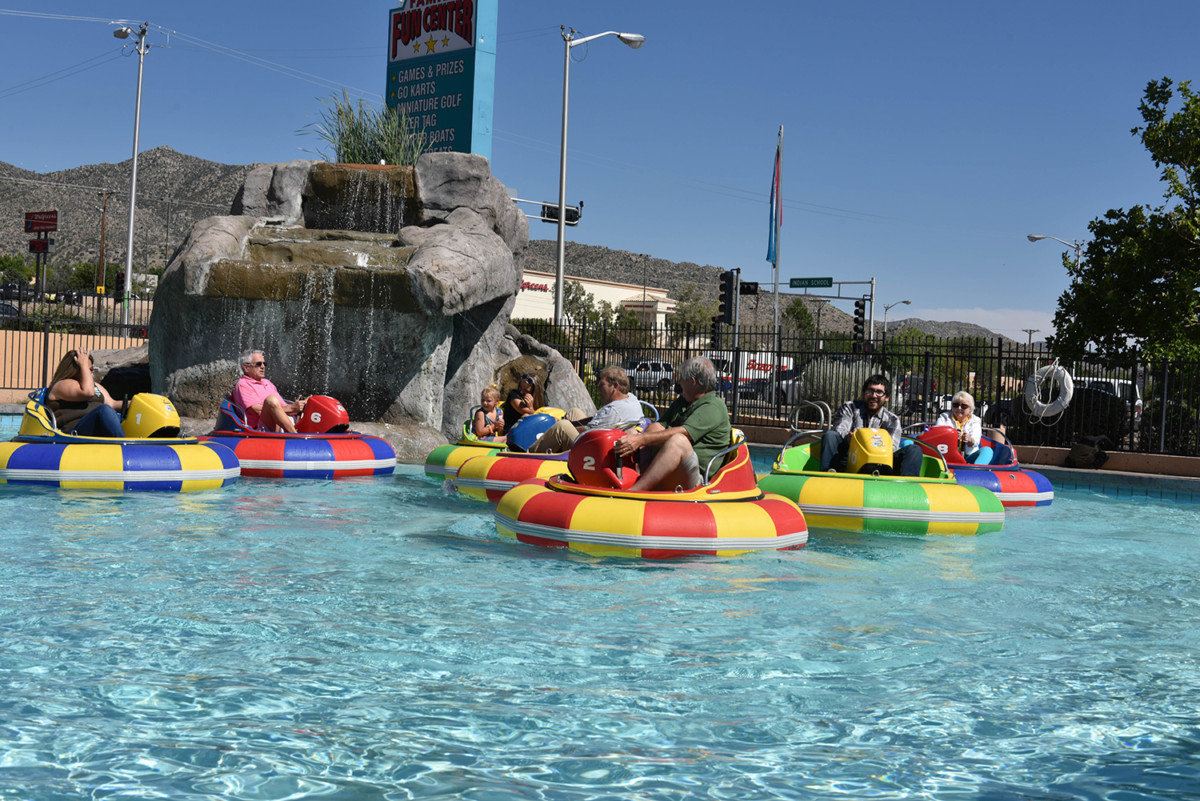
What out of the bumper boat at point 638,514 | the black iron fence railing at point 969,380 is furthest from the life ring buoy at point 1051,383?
the bumper boat at point 638,514

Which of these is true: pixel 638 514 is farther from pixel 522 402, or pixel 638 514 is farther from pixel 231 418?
pixel 231 418

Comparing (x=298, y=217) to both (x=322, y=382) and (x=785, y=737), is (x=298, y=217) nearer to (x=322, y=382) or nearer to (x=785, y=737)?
(x=322, y=382)

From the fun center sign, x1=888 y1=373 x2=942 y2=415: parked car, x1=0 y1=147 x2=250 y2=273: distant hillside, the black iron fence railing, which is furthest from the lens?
x1=0 y1=147 x2=250 y2=273: distant hillside

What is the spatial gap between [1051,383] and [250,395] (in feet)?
45.5

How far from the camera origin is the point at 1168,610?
6699 mm

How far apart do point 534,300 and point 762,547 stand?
72.6m

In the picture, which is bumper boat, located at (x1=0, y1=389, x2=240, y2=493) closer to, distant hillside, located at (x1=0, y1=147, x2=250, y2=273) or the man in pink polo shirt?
the man in pink polo shirt

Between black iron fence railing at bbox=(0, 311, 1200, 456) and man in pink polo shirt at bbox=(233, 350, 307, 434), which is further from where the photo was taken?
black iron fence railing at bbox=(0, 311, 1200, 456)

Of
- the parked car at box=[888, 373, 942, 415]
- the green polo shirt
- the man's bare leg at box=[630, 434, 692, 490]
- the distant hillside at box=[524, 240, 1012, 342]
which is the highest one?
the distant hillside at box=[524, 240, 1012, 342]

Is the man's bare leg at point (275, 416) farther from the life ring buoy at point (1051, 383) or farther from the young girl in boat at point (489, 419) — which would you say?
the life ring buoy at point (1051, 383)

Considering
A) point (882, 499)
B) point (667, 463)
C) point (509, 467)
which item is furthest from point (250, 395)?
point (882, 499)

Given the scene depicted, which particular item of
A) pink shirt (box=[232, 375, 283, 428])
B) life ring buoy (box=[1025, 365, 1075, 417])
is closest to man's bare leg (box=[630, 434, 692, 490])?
pink shirt (box=[232, 375, 283, 428])

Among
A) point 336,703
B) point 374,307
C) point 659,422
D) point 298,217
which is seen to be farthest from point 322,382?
point 336,703

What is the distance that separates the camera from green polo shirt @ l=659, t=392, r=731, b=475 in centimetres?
836
